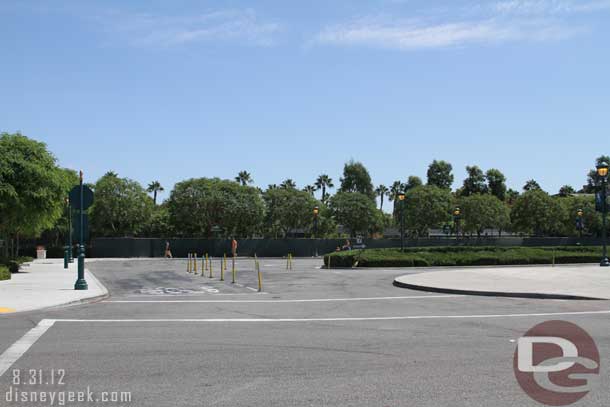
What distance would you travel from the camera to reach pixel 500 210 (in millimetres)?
84938

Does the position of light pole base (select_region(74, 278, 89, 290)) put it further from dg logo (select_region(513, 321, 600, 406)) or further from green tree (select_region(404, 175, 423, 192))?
→ green tree (select_region(404, 175, 423, 192))

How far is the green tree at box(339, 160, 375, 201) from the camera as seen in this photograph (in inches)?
4045

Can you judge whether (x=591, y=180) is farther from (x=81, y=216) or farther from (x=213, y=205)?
(x=81, y=216)

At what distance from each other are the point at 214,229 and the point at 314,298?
54435 millimetres

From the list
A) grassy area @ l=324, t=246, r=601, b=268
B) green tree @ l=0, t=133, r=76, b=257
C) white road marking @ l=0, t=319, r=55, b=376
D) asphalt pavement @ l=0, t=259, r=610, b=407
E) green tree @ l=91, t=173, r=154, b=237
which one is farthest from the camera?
green tree @ l=91, t=173, r=154, b=237

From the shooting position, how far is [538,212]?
85.4 metres

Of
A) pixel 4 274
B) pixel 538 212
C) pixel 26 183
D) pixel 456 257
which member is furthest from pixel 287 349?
pixel 538 212

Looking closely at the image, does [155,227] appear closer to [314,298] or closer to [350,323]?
[314,298]

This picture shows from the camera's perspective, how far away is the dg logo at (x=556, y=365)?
708 centimetres

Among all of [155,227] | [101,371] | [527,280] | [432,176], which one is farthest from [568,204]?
[101,371]

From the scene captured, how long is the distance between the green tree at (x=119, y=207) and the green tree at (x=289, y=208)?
1825 centimetres

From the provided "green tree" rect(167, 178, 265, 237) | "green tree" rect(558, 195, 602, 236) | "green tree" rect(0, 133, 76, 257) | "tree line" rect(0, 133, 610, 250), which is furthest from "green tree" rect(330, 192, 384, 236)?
"green tree" rect(0, 133, 76, 257)

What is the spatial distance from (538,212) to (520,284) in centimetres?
6861

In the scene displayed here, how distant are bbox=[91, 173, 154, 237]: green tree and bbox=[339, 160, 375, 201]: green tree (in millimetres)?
38049
